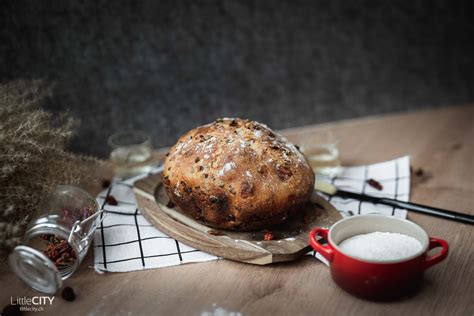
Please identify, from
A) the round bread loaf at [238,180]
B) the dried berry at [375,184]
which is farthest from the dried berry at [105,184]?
the dried berry at [375,184]

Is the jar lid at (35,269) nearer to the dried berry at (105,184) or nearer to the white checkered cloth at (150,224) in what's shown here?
the white checkered cloth at (150,224)

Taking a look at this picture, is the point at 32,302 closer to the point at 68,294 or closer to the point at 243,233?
the point at 68,294

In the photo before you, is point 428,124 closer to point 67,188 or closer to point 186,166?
point 186,166

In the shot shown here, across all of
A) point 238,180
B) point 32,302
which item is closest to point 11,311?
point 32,302

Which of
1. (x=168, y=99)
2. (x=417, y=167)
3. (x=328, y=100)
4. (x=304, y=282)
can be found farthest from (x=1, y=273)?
(x=328, y=100)

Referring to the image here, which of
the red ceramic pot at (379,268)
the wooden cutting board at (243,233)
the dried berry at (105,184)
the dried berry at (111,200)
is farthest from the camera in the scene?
the dried berry at (105,184)

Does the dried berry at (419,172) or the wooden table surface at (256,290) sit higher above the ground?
the dried berry at (419,172)
